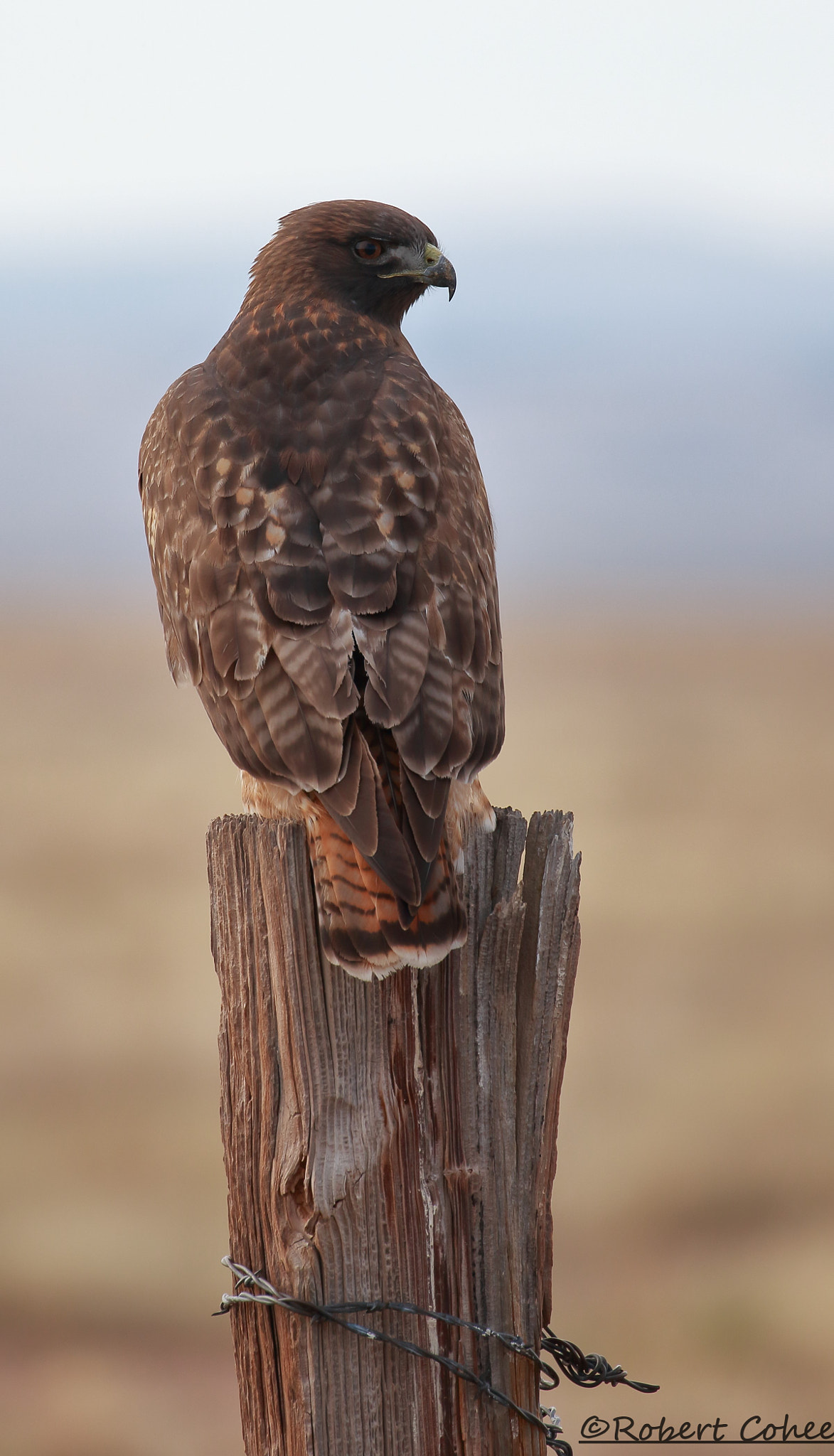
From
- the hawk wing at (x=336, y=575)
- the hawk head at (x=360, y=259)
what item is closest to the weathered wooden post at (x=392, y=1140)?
the hawk wing at (x=336, y=575)

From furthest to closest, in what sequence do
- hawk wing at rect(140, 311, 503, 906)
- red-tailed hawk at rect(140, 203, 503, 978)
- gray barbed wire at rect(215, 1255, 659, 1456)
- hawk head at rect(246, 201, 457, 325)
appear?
hawk head at rect(246, 201, 457, 325), hawk wing at rect(140, 311, 503, 906), red-tailed hawk at rect(140, 203, 503, 978), gray barbed wire at rect(215, 1255, 659, 1456)

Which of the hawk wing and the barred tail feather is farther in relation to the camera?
the hawk wing

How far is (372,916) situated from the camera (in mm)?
2578

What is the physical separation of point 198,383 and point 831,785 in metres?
20.2

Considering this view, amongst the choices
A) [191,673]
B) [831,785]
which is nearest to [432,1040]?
[191,673]

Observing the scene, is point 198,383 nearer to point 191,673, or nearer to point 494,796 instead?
point 191,673

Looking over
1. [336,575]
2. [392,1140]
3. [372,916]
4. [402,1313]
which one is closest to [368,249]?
[336,575]

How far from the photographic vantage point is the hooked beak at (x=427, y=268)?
4426 millimetres

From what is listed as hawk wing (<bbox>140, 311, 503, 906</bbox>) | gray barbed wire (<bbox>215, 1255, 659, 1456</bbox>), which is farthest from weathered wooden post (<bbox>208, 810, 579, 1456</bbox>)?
hawk wing (<bbox>140, 311, 503, 906</bbox>)

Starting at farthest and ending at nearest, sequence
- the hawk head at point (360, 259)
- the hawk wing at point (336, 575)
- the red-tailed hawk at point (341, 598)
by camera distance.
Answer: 1. the hawk head at point (360, 259)
2. the hawk wing at point (336, 575)
3. the red-tailed hawk at point (341, 598)

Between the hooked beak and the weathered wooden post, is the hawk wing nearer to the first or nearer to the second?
the weathered wooden post

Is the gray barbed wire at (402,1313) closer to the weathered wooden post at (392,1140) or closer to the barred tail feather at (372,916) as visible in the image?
the weathered wooden post at (392,1140)

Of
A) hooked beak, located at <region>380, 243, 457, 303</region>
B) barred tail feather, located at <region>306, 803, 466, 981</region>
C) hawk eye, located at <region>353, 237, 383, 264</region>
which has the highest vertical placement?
hawk eye, located at <region>353, 237, 383, 264</region>

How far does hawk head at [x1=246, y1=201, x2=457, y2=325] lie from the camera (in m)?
4.40
